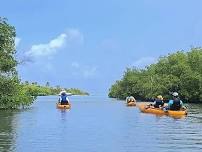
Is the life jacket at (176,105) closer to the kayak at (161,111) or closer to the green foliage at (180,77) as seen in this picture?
the kayak at (161,111)

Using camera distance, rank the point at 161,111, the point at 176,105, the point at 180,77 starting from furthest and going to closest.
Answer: the point at 180,77 → the point at 161,111 → the point at 176,105

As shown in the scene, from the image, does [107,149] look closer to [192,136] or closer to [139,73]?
[192,136]

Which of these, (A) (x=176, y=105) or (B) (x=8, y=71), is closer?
(A) (x=176, y=105)

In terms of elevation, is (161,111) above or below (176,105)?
below

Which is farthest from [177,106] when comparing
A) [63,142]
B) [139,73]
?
[139,73]

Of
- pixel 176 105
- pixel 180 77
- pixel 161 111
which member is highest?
pixel 180 77

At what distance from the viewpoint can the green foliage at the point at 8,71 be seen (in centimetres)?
5850

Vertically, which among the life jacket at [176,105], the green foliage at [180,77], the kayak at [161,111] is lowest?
the kayak at [161,111]

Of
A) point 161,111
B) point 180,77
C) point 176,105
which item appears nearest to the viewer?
point 176,105

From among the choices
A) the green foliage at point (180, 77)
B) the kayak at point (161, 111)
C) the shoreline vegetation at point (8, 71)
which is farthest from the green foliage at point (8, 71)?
the green foliage at point (180, 77)

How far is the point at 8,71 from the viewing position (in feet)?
196

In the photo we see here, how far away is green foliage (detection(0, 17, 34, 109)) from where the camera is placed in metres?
58.5

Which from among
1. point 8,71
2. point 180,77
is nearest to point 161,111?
point 8,71

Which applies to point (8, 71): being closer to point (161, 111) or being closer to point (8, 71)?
point (8, 71)
